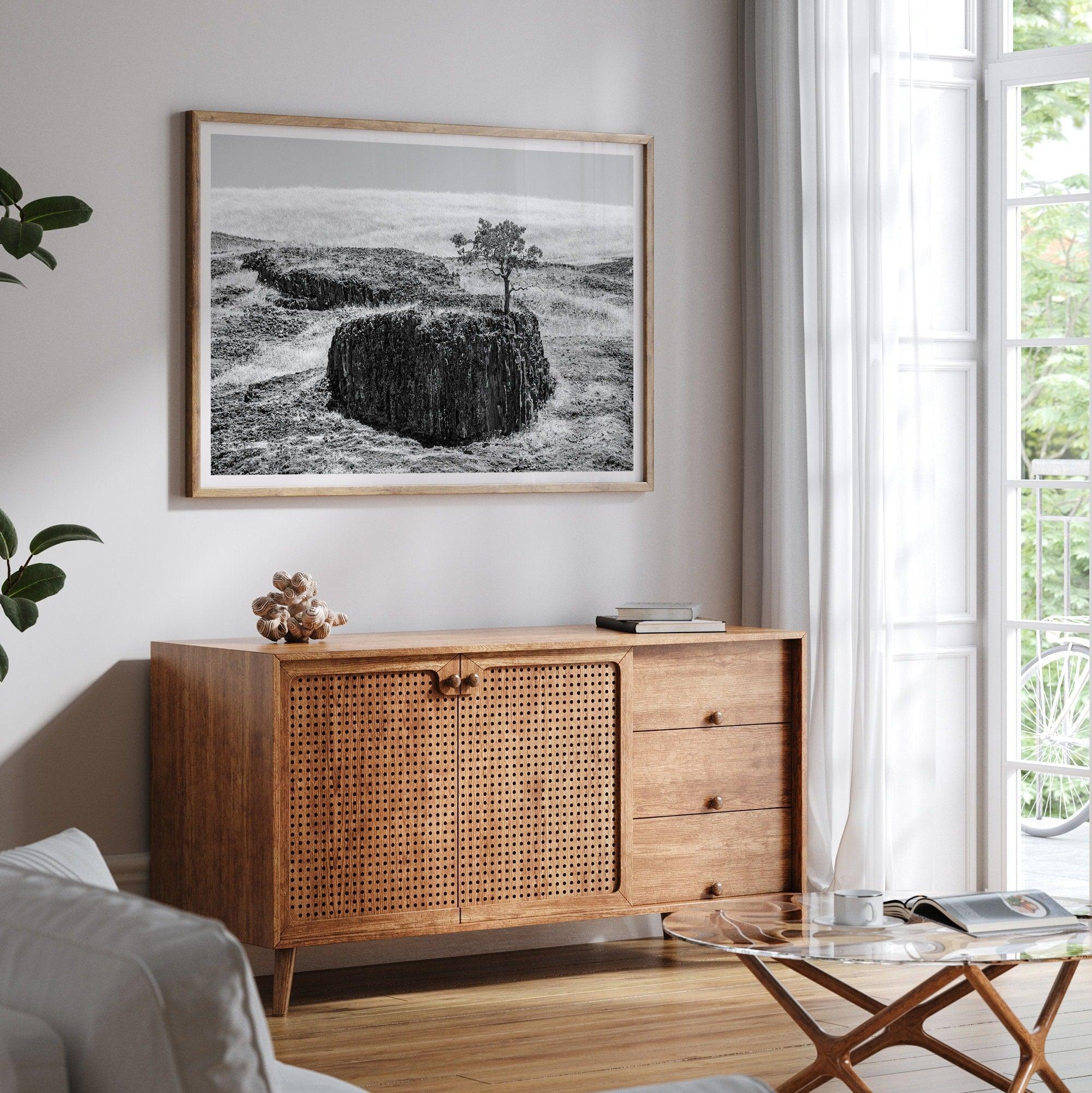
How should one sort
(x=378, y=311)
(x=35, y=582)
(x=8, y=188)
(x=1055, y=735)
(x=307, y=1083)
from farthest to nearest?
(x=1055, y=735)
(x=378, y=311)
(x=35, y=582)
(x=8, y=188)
(x=307, y=1083)

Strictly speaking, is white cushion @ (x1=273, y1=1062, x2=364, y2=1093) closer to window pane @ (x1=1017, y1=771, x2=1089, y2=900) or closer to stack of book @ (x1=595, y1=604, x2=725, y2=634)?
stack of book @ (x1=595, y1=604, x2=725, y2=634)

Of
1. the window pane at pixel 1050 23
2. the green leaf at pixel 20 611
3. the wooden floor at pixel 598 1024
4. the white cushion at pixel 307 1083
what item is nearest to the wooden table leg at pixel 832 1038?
the wooden floor at pixel 598 1024

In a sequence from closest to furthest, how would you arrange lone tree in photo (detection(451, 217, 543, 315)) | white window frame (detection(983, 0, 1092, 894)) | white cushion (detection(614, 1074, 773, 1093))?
white cushion (detection(614, 1074, 773, 1093)) < lone tree in photo (detection(451, 217, 543, 315)) < white window frame (detection(983, 0, 1092, 894))

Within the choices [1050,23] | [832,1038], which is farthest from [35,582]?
[1050,23]

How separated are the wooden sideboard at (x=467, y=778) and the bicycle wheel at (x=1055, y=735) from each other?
0.76m

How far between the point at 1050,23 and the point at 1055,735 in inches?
76.7

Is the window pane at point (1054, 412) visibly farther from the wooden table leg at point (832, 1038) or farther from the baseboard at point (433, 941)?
the wooden table leg at point (832, 1038)

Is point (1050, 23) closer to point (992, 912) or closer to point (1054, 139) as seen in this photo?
point (1054, 139)

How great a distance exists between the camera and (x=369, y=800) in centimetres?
371

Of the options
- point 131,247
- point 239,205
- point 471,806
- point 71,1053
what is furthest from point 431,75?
point 71,1053

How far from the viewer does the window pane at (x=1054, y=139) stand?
174 inches

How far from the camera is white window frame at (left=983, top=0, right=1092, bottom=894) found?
14.8ft

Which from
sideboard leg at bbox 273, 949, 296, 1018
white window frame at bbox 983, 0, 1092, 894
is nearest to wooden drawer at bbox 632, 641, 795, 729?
white window frame at bbox 983, 0, 1092, 894

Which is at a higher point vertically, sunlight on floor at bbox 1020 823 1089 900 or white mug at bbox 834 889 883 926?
white mug at bbox 834 889 883 926
